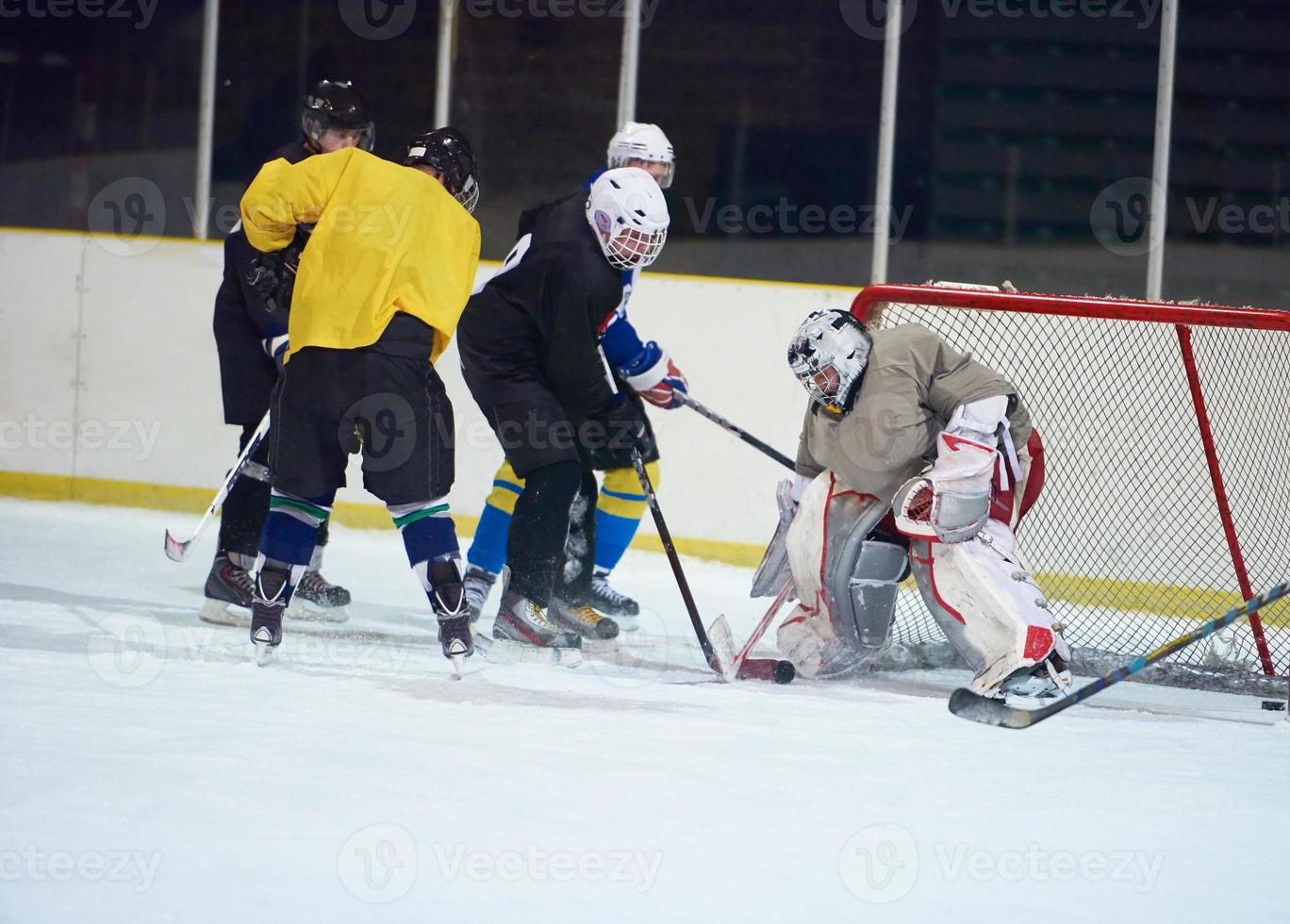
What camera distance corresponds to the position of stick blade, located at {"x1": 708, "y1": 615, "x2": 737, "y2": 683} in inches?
121

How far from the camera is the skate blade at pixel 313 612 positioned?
3.50 meters

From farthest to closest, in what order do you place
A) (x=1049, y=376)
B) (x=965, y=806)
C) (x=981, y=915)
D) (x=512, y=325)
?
(x=1049, y=376) → (x=512, y=325) → (x=965, y=806) → (x=981, y=915)

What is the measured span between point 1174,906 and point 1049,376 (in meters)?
2.39

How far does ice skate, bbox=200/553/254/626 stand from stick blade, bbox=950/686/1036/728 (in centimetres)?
156

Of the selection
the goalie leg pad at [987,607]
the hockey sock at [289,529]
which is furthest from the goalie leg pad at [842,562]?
the hockey sock at [289,529]

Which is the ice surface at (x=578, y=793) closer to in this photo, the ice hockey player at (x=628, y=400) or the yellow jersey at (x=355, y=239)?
the ice hockey player at (x=628, y=400)

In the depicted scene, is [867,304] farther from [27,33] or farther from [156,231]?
[27,33]

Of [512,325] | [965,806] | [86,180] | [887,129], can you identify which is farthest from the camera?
[86,180]

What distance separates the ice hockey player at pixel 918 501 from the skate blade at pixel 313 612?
3.77 ft

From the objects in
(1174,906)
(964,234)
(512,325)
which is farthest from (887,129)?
(1174,906)

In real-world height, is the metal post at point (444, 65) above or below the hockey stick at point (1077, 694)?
above

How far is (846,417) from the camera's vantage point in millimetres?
2883

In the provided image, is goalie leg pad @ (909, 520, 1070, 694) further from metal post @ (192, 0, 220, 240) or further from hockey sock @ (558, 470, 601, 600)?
metal post @ (192, 0, 220, 240)

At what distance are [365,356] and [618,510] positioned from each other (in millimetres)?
1081
